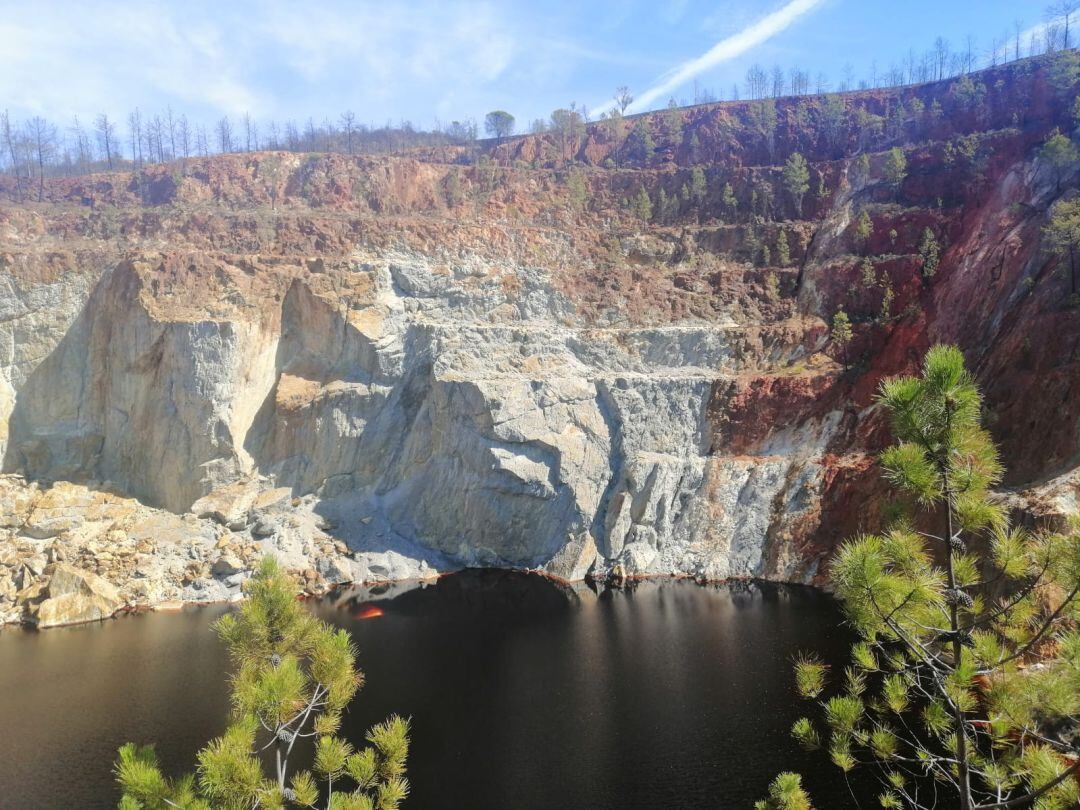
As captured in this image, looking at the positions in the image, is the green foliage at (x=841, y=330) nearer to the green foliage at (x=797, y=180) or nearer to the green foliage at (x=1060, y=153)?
the green foliage at (x=1060, y=153)

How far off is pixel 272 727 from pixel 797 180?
5998 cm

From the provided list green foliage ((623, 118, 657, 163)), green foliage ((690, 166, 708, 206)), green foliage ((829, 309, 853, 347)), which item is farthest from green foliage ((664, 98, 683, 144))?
green foliage ((829, 309, 853, 347))

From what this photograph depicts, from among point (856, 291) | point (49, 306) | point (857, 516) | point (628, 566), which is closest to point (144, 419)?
point (49, 306)

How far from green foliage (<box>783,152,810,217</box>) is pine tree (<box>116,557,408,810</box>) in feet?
189

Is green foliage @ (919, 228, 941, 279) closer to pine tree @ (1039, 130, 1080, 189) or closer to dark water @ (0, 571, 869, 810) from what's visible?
pine tree @ (1039, 130, 1080, 189)

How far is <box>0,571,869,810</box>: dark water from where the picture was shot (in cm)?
1934

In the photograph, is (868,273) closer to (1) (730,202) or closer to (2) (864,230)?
(2) (864,230)

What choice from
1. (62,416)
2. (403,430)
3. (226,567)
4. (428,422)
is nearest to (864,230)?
(428,422)

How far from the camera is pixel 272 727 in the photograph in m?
9.45

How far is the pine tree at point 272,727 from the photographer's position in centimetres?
873

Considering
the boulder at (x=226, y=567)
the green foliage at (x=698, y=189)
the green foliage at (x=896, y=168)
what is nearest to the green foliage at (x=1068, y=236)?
the green foliage at (x=896, y=168)

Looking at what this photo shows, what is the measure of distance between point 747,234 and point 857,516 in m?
28.0

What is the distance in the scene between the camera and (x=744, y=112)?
73.2 m

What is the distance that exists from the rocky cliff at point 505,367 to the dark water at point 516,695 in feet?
19.5
